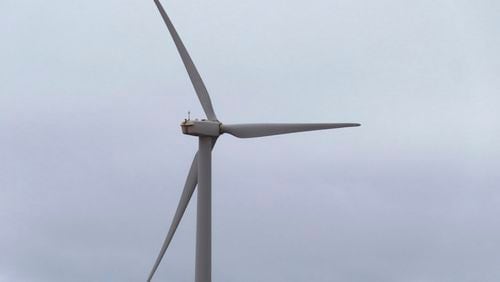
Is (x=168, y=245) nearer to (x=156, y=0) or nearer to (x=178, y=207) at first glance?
(x=178, y=207)

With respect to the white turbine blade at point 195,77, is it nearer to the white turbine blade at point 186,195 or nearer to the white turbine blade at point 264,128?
the white turbine blade at point 264,128

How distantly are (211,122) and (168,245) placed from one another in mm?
7192

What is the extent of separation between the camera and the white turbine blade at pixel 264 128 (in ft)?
112

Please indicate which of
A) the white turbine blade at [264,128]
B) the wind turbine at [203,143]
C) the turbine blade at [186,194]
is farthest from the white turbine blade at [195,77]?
the turbine blade at [186,194]

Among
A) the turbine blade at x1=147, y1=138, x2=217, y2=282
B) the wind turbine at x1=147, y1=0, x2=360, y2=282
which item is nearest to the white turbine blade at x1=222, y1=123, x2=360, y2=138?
the wind turbine at x1=147, y1=0, x2=360, y2=282

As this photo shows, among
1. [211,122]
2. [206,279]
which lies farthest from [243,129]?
[206,279]

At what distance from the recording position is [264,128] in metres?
34.2

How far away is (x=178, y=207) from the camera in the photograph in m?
36.0

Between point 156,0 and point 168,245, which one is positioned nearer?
point 156,0

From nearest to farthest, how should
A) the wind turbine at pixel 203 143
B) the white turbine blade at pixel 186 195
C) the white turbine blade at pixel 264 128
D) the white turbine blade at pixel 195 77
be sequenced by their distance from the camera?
1. the wind turbine at pixel 203 143
2. the white turbine blade at pixel 264 128
3. the white turbine blade at pixel 195 77
4. the white turbine blade at pixel 186 195

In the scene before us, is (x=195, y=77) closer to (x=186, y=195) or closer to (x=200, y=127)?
(x=200, y=127)

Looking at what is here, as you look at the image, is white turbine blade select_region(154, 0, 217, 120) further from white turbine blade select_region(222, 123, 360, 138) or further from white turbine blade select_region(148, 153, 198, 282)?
white turbine blade select_region(148, 153, 198, 282)

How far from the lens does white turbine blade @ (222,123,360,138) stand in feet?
112

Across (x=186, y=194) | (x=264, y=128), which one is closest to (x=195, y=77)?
(x=264, y=128)
